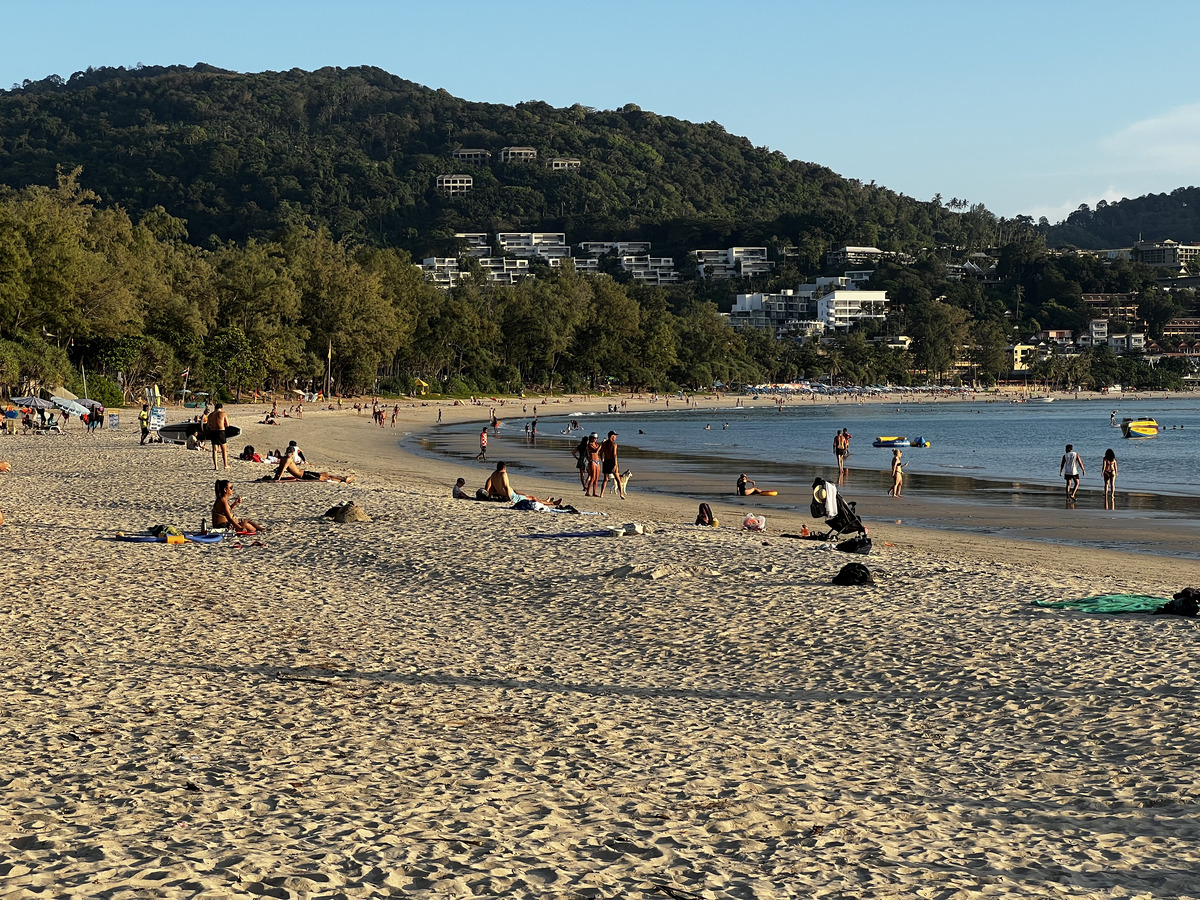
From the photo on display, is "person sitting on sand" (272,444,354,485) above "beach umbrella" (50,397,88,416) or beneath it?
beneath

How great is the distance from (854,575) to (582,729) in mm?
6413

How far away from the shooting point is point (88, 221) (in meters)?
69.1

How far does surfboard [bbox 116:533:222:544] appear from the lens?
15539 millimetres

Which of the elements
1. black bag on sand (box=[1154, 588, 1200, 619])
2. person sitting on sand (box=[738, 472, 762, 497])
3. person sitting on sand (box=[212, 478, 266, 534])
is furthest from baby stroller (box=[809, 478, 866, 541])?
person sitting on sand (box=[212, 478, 266, 534])

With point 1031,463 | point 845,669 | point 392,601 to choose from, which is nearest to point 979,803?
point 845,669

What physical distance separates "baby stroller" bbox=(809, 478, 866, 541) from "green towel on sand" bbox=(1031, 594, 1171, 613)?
580cm

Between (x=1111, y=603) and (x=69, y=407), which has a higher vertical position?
(x=69, y=407)

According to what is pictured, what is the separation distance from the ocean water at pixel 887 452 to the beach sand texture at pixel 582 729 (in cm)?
1738

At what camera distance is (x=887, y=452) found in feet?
162

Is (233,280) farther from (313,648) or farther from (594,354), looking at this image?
(313,648)

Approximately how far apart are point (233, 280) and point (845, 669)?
74755mm

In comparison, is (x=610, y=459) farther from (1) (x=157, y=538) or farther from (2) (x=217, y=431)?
(1) (x=157, y=538)

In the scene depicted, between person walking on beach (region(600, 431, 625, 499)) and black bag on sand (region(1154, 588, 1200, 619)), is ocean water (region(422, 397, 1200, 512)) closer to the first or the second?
person walking on beach (region(600, 431, 625, 499))

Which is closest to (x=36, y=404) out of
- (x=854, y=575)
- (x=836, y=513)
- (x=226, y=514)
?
(x=226, y=514)
